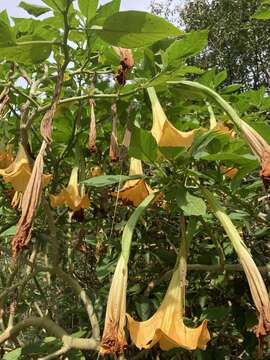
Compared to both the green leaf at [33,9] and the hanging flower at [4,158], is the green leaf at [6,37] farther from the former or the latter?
the hanging flower at [4,158]

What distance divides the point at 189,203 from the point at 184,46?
0.39 meters

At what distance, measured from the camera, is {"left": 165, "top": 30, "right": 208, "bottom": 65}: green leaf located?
1292 mm

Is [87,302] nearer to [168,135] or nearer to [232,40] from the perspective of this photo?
[168,135]

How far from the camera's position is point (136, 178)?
4.21ft

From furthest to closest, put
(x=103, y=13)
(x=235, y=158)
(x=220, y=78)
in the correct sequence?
(x=220, y=78), (x=235, y=158), (x=103, y=13)

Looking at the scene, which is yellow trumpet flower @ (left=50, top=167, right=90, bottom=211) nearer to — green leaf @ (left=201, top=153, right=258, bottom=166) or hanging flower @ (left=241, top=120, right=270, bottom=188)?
green leaf @ (left=201, top=153, right=258, bottom=166)

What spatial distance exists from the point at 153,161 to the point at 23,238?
0.50m

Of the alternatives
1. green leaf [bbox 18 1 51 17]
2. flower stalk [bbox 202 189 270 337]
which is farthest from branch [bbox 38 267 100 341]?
green leaf [bbox 18 1 51 17]

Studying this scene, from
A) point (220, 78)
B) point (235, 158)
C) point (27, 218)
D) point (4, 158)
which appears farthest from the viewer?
point (220, 78)

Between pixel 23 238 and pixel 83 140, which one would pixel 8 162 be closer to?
→ pixel 83 140

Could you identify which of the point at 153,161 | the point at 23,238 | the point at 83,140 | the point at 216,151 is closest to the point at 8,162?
the point at 83,140

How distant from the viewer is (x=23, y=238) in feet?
2.70

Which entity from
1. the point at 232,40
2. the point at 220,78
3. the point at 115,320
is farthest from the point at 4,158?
the point at 232,40

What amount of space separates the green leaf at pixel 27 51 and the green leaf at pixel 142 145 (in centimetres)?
27
